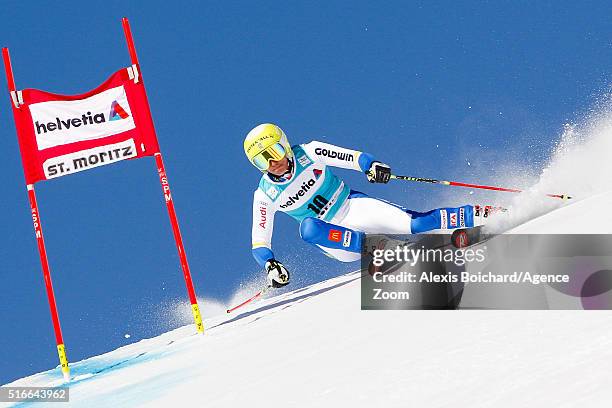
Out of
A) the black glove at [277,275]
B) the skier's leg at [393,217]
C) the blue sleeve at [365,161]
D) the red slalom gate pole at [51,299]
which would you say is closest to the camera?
the red slalom gate pole at [51,299]

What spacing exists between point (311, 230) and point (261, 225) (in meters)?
1.05

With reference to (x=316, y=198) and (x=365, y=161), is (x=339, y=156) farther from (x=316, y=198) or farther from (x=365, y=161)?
(x=316, y=198)

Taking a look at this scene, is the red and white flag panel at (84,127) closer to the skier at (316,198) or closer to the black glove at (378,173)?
the skier at (316,198)

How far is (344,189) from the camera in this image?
8.09 metres

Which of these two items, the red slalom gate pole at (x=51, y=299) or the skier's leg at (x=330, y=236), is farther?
the skier's leg at (x=330, y=236)

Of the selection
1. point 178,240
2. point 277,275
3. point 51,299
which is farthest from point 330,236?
point 51,299

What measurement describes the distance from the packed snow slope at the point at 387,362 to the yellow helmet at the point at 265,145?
1.75 metres

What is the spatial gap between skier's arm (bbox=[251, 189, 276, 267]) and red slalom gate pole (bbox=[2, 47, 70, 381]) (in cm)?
212

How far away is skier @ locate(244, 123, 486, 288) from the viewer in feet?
24.7

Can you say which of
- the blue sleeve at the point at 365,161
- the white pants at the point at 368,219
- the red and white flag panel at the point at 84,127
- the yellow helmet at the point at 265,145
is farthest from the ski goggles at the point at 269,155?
the red and white flag panel at the point at 84,127

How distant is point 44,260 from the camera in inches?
273

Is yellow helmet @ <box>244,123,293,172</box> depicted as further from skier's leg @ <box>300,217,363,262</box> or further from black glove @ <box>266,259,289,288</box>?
→ black glove @ <box>266,259,289,288</box>

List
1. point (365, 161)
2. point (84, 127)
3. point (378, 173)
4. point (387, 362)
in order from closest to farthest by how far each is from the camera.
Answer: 1. point (387, 362)
2. point (84, 127)
3. point (378, 173)
4. point (365, 161)

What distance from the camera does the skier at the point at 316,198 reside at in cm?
753
